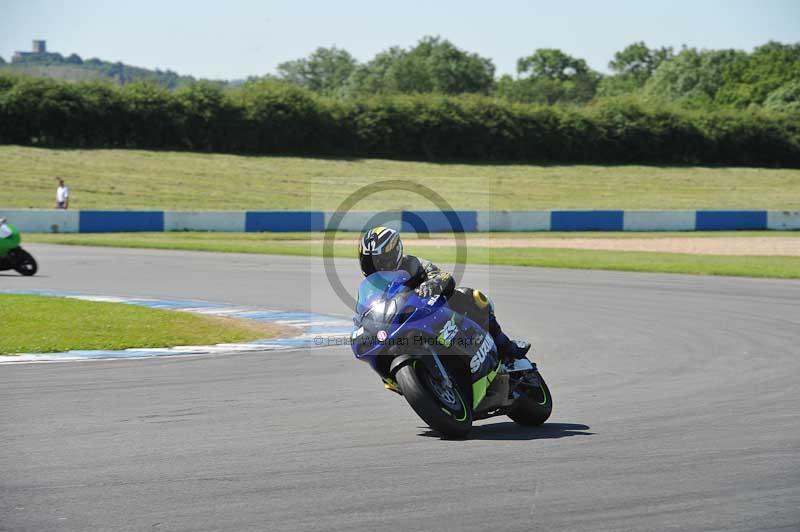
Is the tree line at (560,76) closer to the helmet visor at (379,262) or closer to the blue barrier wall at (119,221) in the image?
the blue barrier wall at (119,221)

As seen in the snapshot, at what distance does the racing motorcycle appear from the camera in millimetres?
7148

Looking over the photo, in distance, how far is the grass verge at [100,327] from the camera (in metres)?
12.4

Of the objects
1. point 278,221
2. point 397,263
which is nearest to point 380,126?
point 278,221

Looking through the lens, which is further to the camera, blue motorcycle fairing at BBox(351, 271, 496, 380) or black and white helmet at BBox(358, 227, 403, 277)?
black and white helmet at BBox(358, 227, 403, 277)

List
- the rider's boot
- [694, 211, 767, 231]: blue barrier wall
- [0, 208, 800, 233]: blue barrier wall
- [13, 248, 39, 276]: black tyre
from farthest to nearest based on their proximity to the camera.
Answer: [694, 211, 767, 231]: blue barrier wall → [0, 208, 800, 233]: blue barrier wall → [13, 248, 39, 276]: black tyre → the rider's boot

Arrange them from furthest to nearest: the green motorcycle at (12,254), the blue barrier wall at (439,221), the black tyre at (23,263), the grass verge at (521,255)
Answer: the blue barrier wall at (439,221)
the grass verge at (521,255)
the black tyre at (23,263)
the green motorcycle at (12,254)

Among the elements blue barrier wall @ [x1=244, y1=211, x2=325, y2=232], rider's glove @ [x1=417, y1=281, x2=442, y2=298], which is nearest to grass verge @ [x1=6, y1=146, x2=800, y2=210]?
blue barrier wall @ [x1=244, y1=211, x2=325, y2=232]

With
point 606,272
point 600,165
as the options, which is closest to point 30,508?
point 606,272

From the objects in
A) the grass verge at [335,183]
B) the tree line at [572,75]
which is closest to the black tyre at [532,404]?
the grass verge at [335,183]

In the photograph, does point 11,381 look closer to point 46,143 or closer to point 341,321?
point 341,321

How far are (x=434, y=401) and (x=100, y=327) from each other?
7.40 m

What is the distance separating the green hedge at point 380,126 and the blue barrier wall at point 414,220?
2085cm

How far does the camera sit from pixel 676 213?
137 feet

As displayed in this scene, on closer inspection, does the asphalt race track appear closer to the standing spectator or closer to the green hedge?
the standing spectator
